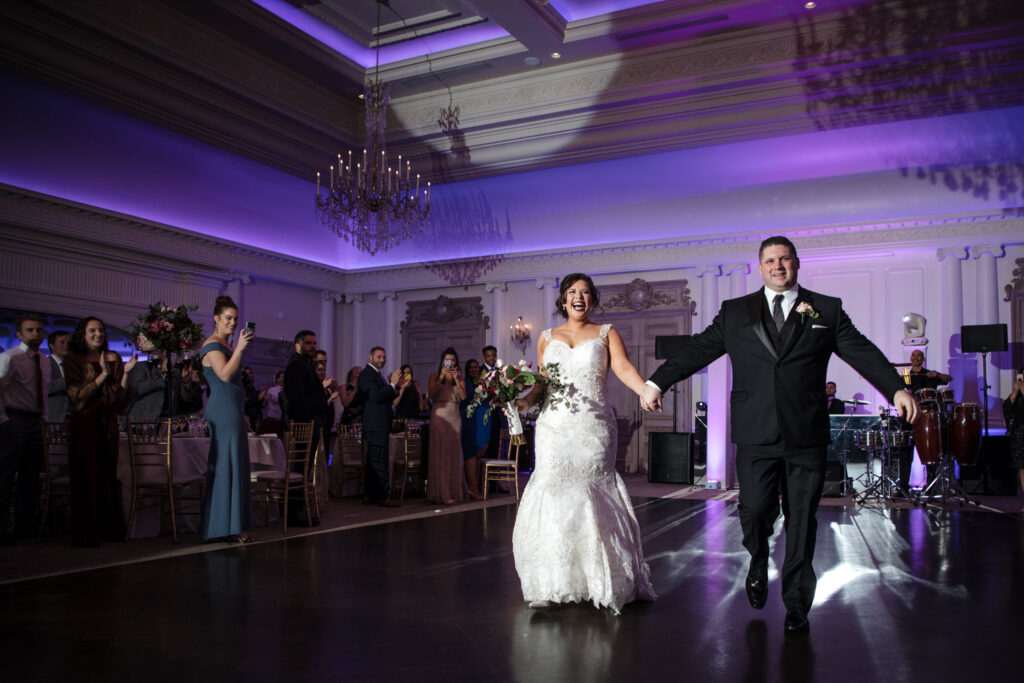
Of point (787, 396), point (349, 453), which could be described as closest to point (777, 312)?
point (787, 396)

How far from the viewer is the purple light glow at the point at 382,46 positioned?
401 inches

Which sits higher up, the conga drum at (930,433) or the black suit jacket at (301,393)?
the black suit jacket at (301,393)

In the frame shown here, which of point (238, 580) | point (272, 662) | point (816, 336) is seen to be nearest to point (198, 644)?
point (272, 662)

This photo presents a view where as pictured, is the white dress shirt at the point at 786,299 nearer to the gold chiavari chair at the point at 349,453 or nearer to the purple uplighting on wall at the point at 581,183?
the gold chiavari chair at the point at 349,453

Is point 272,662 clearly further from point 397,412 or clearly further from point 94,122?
point 94,122

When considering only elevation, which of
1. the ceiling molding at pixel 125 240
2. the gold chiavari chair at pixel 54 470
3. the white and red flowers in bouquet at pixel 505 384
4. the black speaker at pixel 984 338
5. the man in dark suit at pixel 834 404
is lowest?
the gold chiavari chair at pixel 54 470

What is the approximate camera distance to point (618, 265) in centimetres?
1302

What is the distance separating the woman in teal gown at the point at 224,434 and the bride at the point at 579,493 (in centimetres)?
270

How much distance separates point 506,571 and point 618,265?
8706 mm

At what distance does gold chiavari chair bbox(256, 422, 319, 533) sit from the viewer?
668 centimetres

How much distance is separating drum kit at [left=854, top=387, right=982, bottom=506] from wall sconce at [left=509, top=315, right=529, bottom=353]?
5928 millimetres

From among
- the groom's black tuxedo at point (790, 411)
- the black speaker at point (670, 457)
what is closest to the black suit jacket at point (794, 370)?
the groom's black tuxedo at point (790, 411)

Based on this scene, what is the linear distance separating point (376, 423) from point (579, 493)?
4887 millimetres

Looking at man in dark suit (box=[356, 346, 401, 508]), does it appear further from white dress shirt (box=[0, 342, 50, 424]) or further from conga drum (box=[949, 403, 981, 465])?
conga drum (box=[949, 403, 981, 465])
